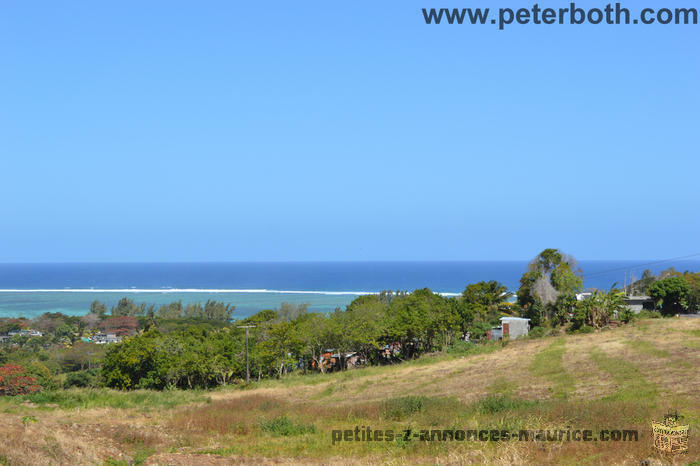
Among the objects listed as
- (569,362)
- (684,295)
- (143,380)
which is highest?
(684,295)

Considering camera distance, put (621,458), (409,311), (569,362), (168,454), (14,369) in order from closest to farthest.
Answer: (621,458) < (168,454) < (569,362) < (14,369) < (409,311)

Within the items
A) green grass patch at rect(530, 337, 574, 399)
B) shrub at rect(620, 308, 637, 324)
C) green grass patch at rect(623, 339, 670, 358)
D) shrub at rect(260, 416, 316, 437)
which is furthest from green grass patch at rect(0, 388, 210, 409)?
shrub at rect(620, 308, 637, 324)

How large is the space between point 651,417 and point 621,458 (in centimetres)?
571

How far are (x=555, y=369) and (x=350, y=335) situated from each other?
25674mm

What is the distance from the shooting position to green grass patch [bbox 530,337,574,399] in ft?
103

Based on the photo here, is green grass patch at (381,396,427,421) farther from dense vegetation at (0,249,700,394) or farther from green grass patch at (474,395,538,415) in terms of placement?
dense vegetation at (0,249,700,394)

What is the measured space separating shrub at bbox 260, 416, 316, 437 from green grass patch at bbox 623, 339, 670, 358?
2866 centimetres

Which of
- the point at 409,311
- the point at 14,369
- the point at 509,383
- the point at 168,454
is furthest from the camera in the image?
the point at 409,311

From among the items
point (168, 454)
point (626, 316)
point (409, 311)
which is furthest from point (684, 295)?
point (168, 454)

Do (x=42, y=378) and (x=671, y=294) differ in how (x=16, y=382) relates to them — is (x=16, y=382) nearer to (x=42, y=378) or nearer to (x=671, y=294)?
(x=42, y=378)

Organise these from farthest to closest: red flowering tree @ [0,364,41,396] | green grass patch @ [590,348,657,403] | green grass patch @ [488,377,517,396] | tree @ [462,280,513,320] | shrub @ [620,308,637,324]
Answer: tree @ [462,280,513,320]
shrub @ [620,308,637,324]
red flowering tree @ [0,364,41,396]
green grass patch @ [488,377,517,396]
green grass patch @ [590,348,657,403]

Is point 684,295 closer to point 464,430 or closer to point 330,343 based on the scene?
point 330,343

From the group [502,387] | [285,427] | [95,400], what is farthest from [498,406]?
[95,400]

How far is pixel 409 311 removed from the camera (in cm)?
6600
